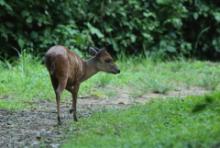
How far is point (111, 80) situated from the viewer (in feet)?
43.5

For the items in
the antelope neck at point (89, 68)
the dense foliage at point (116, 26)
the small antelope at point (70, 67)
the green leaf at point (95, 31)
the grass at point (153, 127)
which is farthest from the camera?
the green leaf at point (95, 31)

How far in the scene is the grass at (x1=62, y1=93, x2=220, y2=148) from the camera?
21.6 ft

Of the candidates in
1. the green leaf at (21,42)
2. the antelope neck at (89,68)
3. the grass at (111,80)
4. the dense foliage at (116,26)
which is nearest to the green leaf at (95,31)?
the dense foliage at (116,26)

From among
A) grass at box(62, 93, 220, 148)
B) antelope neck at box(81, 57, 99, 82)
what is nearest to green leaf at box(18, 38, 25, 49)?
antelope neck at box(81, 57, 99, 82)

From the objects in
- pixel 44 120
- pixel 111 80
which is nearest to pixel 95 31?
pixel 111 80

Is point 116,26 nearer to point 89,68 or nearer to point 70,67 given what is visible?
point 89,68

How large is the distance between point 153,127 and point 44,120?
2.02 meters

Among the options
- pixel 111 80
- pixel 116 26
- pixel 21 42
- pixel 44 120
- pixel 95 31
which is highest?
pixel 116 26

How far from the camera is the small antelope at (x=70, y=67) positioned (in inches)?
337

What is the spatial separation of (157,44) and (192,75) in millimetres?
3600

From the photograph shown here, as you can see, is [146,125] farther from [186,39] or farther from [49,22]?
[186,39]

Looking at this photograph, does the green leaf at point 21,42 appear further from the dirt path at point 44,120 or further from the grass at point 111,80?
the dirt path at point 44,120

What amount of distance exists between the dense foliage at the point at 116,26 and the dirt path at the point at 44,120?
3930mm

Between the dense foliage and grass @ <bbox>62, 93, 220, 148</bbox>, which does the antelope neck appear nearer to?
grass @ <bbox>62, 93, 220, 148</bbox>
